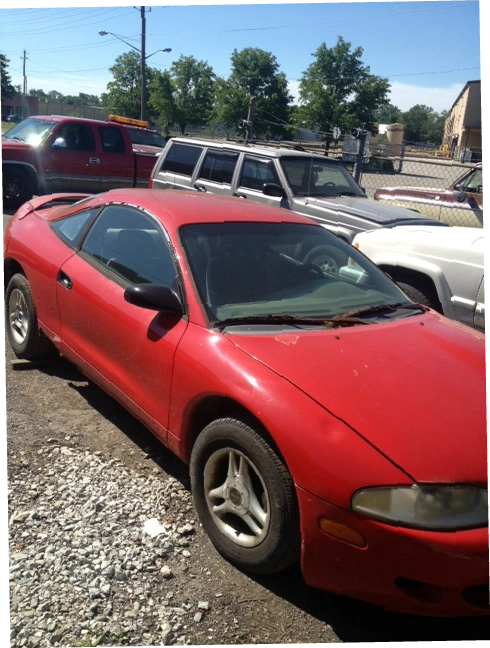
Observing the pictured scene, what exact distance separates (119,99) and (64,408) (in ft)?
118

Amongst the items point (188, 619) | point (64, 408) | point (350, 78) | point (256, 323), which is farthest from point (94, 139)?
point (350, 78)

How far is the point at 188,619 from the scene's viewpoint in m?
2.53

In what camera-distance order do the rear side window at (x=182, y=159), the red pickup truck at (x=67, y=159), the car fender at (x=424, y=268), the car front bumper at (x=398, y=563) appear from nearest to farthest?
1. the car front bumper at (x=398, y=563)
2. the car fender at (x=424, y=268)
3. the rear side window at (x=182, y=159)
4. the red pickup truck at (x=67, y=159)

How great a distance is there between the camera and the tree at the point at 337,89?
38.5m

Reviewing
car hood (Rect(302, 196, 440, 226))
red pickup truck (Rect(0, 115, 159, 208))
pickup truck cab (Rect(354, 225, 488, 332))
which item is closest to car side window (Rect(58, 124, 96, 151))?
red pickup truck (Rect(0, 115, 159, 208))

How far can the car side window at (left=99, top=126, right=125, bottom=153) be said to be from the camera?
45.4ft

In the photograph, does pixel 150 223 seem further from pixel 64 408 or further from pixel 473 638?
pixel 473 638

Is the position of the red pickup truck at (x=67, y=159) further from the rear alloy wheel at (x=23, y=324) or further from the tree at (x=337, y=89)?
the tree at (x=337, y=89)

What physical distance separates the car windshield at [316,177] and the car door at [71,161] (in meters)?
6.05

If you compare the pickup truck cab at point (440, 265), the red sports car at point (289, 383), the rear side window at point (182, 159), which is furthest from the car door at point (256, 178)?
the red sports car at point (289, 383)

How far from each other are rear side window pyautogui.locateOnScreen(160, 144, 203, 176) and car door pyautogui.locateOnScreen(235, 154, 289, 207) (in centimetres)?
88

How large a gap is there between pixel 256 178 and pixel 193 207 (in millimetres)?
5225

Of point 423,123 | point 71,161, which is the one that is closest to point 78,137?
point 71,161

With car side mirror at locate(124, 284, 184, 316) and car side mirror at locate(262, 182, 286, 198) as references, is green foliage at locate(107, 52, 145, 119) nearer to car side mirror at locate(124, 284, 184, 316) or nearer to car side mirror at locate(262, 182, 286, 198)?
car side mirror at locate(262, 182, 286, 198)
